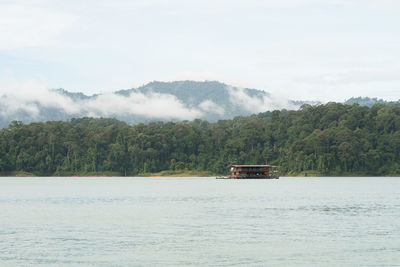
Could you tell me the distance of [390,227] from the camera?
2180 inches

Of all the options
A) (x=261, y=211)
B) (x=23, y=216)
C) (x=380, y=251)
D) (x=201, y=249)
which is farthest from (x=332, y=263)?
(x=23, y=216)

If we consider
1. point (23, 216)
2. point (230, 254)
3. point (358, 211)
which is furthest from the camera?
point (358, 211)

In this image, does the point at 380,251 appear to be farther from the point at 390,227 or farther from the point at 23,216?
the point at 23,216

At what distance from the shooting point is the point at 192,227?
55.8 meters

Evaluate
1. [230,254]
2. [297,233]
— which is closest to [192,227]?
[297,233]

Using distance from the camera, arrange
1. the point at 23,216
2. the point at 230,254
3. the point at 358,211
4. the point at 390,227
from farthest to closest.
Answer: the point at 358,211 < the point at 23,216 < the point at 390,227 < the point at 230,254

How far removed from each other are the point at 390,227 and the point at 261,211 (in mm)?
21874

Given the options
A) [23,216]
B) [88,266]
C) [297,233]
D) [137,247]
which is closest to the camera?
[88,266]

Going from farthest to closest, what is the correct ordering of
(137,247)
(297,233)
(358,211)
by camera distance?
1. (358,211)
2. (297,233)
3. (137,247)

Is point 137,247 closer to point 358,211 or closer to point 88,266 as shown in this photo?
point 88,266

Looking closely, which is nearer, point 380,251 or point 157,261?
point 157,261

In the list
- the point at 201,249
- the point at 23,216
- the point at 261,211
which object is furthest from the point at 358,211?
the point at 23,216

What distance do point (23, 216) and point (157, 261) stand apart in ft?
119

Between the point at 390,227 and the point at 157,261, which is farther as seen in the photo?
the point at 390,227
